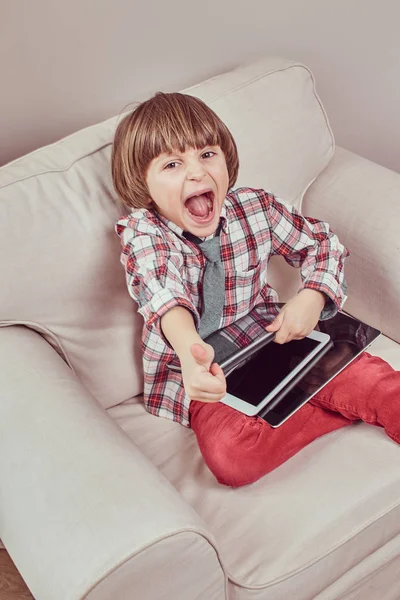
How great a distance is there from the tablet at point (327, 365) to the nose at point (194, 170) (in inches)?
14.0

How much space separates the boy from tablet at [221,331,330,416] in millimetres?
43

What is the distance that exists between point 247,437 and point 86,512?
404 millimetres

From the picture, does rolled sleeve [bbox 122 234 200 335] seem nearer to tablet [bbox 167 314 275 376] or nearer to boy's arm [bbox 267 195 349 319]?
tablet [bbox 167 314 275 376]

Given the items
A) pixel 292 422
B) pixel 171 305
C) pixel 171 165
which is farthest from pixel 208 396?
pixel 171 165

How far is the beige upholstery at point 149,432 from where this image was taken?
90 centimetres

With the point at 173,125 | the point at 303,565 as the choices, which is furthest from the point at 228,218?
the point at 303,565

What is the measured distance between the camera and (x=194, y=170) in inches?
46.0

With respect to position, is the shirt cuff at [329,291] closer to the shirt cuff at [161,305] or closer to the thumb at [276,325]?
the thumb at [276,325]

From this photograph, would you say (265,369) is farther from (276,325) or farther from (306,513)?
(306,513)

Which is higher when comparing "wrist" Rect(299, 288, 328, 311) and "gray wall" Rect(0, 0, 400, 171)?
"gray wall" Rect(0, 0, 400, 171)

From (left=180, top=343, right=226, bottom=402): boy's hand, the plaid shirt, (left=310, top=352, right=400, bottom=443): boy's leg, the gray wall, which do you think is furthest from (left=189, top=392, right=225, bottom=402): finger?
the gray wall

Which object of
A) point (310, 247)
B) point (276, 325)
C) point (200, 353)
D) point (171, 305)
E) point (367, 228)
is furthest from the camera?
point (367, 228)

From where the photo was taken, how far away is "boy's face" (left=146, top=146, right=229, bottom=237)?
1.17 m

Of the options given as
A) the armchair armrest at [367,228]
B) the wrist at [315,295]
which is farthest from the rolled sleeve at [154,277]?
the armchair armrest at [367,228]
